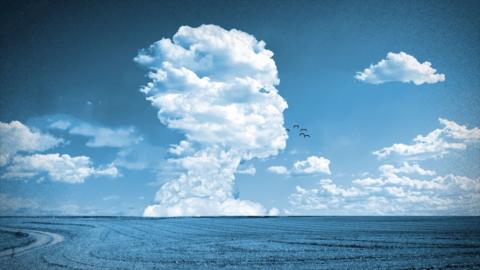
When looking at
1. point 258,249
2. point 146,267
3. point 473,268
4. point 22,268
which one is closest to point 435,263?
point 473,268

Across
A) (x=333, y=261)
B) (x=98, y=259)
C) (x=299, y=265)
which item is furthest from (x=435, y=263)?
(x=98, y=259)

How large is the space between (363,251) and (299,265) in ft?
28.7

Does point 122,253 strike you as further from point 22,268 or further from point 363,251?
point 363,251

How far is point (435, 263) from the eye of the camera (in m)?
23.0

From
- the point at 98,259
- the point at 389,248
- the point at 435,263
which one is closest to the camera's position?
the point at 435,263

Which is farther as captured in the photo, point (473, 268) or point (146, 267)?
point (146, 267)

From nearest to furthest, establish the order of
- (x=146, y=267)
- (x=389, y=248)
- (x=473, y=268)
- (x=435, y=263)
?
(x=473, y=268) < (x=435, y=263) < (x=146, y=267) < (x=389, y=248)

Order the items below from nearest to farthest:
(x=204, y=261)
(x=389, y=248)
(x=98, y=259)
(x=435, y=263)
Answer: (x=435, y=263)
(x=204, y=261)
(x=98, y=259)
(x=389, y=248)

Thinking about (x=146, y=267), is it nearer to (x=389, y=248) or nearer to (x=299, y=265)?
(x=299, y=265)

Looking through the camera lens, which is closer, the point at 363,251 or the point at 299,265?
the point at 299,265

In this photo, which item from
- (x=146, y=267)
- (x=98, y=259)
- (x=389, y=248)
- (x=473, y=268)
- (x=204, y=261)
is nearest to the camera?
(x=473, y=268)

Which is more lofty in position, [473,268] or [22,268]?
[473,268]

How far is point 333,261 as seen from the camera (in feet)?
82.5

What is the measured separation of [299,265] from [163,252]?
14286 millimetres
